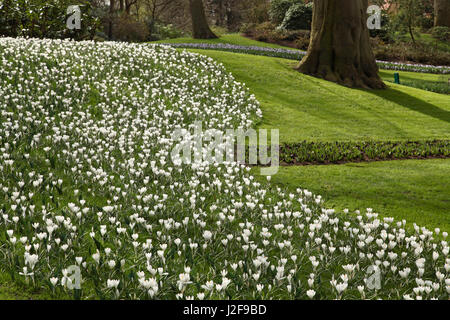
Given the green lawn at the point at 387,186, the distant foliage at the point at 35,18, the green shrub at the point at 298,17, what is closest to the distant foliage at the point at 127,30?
the green shrub at the point at 298,17

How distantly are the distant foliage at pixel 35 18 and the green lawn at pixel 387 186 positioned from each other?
1669 centimetres

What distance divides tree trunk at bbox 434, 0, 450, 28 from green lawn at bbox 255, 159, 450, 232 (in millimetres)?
35187

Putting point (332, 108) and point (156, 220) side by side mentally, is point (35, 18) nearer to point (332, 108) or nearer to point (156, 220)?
point (332, 108)

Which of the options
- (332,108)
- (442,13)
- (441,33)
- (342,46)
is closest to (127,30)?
(342,46)

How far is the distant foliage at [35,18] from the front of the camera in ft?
69.6

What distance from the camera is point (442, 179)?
979cm

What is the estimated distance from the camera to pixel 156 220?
269 inches

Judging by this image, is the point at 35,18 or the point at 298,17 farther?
the point at 298,17

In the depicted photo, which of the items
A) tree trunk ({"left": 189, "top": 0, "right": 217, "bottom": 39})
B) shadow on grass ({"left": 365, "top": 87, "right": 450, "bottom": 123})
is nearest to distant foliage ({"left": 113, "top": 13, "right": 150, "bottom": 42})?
tree trunk ({"left": 189, "top": 0, "right": 217, "bottom": 39})

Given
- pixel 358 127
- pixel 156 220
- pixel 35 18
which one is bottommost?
pixel 156 220

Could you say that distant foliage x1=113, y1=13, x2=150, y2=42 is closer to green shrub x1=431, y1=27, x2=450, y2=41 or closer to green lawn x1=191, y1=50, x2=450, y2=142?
green lawn x1=191, y1=50, x2=450, y2=142

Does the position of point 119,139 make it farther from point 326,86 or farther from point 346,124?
point 326,86

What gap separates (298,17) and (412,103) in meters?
22.0

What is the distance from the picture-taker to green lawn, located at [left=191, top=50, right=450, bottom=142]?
1365 centimetres
